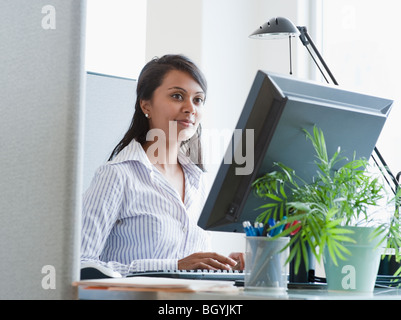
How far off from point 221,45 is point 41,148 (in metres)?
2.64

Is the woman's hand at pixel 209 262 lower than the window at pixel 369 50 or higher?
lower

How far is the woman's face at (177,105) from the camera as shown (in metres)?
2.29

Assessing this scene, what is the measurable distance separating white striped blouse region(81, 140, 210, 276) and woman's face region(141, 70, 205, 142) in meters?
0.16

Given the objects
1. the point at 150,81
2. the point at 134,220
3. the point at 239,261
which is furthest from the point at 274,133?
the point at 150,81

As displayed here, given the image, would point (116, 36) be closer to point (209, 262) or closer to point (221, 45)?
point (221, 45)

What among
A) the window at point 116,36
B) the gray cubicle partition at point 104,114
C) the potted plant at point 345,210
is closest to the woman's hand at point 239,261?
the potted plant at point 345,210

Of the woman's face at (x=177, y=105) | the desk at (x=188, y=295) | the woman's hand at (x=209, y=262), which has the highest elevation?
the woman's face at (x=177, y=105)

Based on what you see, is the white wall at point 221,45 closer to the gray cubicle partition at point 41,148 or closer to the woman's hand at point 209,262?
the woman's hand at point 209,262

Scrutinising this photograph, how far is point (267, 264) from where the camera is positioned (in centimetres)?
109

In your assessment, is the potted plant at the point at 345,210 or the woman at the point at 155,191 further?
the woman at the point at 155,191

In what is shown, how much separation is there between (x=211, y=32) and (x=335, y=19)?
0.68 metres

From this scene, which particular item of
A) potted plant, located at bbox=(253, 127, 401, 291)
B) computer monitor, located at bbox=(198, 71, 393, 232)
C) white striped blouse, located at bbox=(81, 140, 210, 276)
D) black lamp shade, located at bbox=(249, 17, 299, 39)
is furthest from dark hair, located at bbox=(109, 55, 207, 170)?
potted plant, located at bbox=(253, 127, 401, 291)

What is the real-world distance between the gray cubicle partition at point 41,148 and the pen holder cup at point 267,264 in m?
0.29
